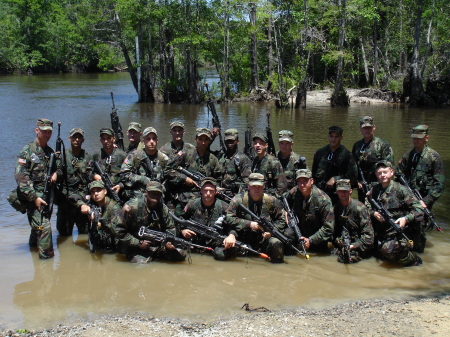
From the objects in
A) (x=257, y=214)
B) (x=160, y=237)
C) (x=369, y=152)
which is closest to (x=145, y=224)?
(x=160, y=237)

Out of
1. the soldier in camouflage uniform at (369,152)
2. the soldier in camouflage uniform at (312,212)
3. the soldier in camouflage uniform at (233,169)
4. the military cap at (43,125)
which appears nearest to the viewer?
the soldier in camouflage uniform at (312,212)

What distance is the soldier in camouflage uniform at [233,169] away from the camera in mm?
9000

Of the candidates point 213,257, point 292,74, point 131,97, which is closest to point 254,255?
point 213,257

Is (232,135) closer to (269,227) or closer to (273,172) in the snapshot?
(273,172)

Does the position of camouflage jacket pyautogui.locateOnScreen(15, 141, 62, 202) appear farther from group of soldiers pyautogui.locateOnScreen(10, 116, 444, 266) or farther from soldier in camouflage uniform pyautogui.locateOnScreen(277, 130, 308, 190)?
soldier in camouflage uniform pyautogui.locateOnScreen(277, 130, 308, 190)

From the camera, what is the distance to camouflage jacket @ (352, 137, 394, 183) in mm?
8781

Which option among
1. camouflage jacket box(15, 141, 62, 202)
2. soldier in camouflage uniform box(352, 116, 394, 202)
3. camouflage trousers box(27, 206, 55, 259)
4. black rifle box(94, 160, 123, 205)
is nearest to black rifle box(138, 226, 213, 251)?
black rifle box(94, 160, 123, 205)

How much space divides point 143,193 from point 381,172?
3.81 m

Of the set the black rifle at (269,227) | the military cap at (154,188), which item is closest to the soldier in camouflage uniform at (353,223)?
the black rifle at (269,227)

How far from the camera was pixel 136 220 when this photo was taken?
761 centimetres

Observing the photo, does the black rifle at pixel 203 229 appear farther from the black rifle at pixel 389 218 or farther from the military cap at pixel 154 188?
the black rifle at pixel 389 218

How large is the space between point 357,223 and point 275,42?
30.2m

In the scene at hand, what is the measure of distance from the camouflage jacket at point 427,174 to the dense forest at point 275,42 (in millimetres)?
21469

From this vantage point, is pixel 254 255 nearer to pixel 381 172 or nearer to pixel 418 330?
pixel 381 172
